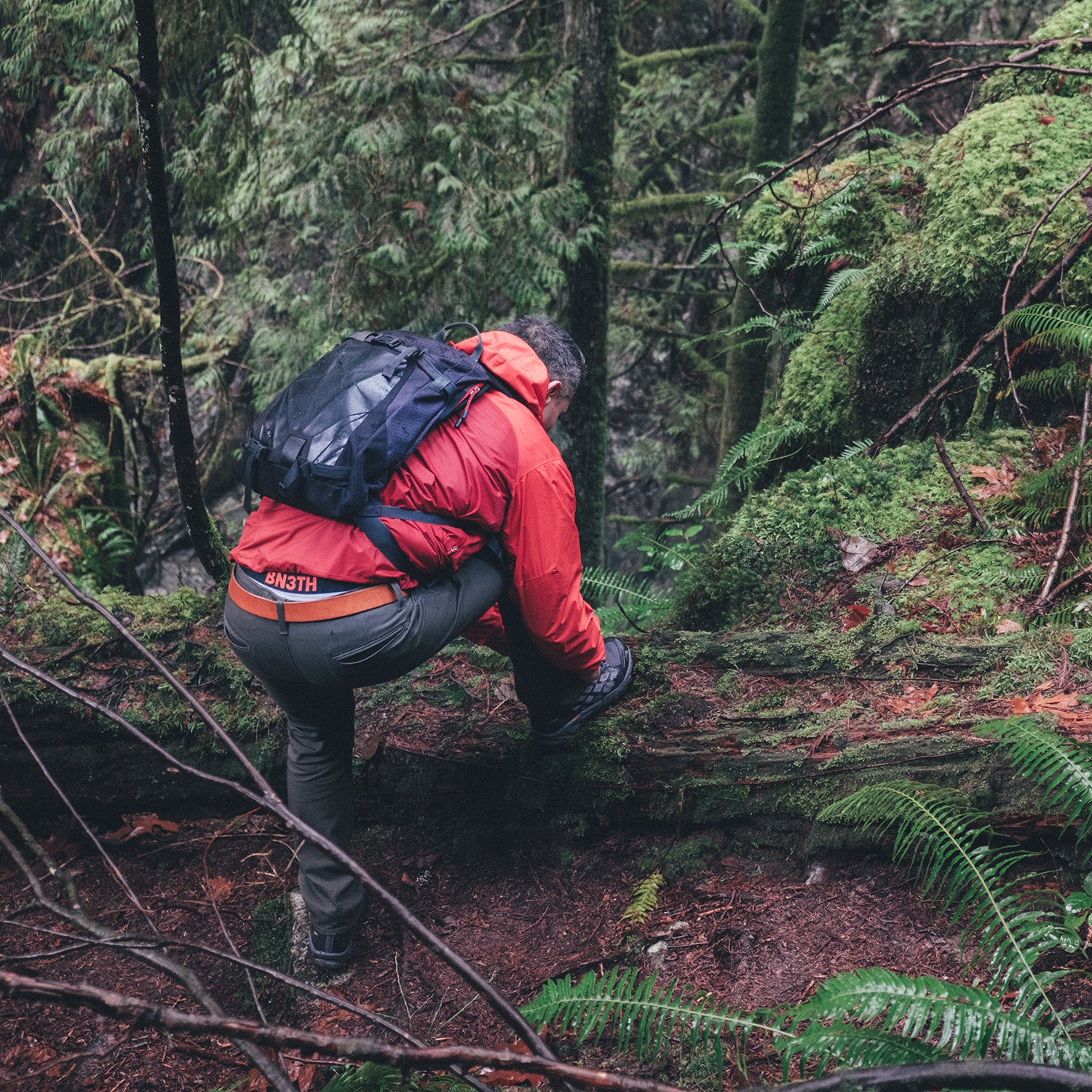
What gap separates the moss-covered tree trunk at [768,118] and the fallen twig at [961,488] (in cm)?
319

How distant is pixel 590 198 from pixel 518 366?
4.47 m

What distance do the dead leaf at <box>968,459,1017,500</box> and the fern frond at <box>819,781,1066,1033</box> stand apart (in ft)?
6.50

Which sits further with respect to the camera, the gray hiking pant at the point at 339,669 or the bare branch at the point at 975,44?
the bare branch at the point at 975,44

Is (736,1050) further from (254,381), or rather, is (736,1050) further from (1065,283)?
(254,381)

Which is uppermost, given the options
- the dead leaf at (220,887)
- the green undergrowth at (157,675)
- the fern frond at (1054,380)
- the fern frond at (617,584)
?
the fern frond at (1054,380)

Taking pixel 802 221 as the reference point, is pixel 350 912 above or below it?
below

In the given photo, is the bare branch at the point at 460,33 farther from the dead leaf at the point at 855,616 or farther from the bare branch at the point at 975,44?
the dead leaf at the point at 855,616

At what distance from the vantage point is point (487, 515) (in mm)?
2613

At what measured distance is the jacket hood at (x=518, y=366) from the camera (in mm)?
2754

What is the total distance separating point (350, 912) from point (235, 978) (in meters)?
0.46

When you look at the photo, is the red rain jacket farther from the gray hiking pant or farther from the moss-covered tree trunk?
the moss-covered tree trunk

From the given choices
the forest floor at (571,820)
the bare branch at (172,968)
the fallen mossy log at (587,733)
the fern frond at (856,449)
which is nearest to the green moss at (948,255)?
the fern frond at (856,449)

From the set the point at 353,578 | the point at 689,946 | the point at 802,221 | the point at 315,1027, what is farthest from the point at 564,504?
the point at 802,221

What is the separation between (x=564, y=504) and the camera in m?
2.69
